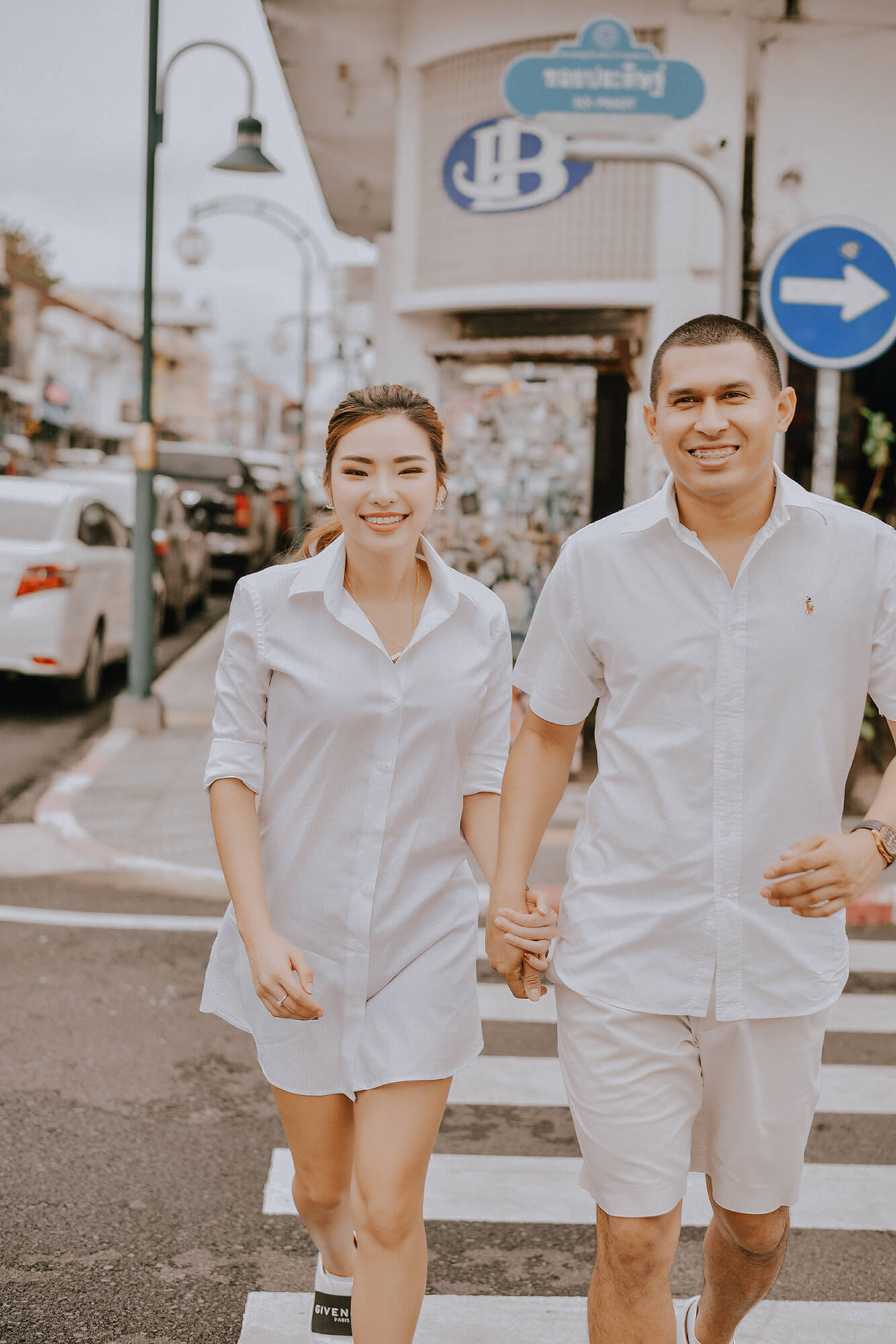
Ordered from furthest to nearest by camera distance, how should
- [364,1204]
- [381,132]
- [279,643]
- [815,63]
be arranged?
[381,132]
[815,63]
[279,643]
[364,1204]

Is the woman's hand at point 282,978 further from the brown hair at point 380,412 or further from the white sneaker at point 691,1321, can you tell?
the white sneaker at point 691,1321

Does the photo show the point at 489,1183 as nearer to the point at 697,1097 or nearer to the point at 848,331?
the point at 697,1097

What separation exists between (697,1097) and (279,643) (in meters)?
1.08

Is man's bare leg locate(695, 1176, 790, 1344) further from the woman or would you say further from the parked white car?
the parked white car

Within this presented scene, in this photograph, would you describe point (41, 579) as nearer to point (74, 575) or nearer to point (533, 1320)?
point (74, 575)

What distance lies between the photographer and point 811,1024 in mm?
2496

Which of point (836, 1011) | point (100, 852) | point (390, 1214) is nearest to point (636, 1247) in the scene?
point (390, 1214)

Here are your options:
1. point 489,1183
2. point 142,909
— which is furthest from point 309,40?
point 489,1183

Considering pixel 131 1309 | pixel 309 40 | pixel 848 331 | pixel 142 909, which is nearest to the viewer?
pixel 131 1309

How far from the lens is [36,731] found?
1084 cm

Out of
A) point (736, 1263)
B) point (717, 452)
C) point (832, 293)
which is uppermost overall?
point (832, 293)

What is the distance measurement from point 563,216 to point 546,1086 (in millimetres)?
6893

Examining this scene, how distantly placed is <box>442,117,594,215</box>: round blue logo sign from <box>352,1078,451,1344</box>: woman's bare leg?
27.8 feet

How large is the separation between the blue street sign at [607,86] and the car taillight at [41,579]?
5.19 metres
